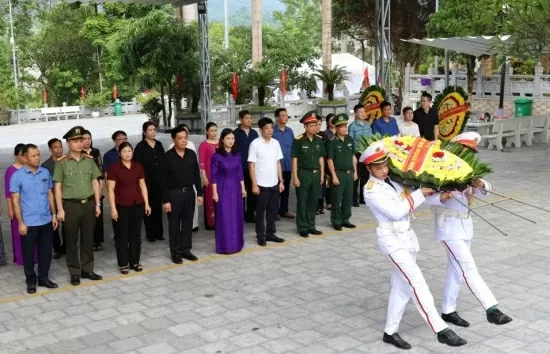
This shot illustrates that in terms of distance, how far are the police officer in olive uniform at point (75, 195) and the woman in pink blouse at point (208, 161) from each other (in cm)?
200

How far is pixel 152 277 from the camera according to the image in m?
7.06

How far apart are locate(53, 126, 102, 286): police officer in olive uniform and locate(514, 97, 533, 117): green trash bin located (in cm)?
1567

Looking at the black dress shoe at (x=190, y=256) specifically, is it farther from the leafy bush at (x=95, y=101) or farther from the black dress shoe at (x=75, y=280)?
the leafy bush at (x=95, y=101)

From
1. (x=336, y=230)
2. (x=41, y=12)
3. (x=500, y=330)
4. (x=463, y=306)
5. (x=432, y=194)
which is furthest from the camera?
A: (x=41, y=12)

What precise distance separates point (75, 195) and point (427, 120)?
21.5ft

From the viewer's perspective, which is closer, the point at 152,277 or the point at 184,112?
the point at 152,277

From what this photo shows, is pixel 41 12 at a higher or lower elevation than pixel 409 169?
higher

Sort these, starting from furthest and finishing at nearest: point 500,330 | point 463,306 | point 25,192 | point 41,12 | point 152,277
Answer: point 41,12 < point 152,277 < point 25,192 < point 463,306 < point 500,330

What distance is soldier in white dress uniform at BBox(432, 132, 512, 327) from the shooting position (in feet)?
17.2

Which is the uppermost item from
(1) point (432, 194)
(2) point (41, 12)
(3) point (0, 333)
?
(2) point (41, 12)

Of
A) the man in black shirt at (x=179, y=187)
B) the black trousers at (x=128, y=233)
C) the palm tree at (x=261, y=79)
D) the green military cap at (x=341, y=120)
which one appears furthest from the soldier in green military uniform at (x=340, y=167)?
the palm tree at (x=261, y=79)

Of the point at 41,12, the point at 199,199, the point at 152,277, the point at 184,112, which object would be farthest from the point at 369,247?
the point at 41,12

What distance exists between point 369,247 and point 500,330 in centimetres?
278

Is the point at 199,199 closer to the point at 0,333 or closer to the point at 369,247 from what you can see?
the point at 369,247
